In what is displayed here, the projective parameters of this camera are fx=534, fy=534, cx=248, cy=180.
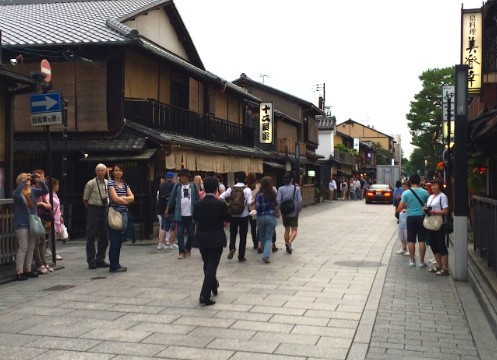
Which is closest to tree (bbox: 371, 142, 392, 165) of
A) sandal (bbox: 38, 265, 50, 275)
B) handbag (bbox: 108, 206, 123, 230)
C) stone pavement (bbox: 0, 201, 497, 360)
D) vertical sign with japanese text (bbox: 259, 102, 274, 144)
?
vertical sign with japanese text (bbox: 259, 102, 274, 144)

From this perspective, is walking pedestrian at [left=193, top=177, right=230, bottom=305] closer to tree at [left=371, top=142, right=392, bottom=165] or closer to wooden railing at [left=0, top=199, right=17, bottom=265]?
wooden railing at [left=0, top=199, right=17, bottom=265]

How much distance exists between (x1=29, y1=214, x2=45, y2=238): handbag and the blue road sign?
238 centimetres

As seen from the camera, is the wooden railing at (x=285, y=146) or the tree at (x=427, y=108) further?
the tree at (x=427, y=108)

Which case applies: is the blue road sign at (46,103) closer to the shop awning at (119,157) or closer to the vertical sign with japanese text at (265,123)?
the shop awning at (119,157)

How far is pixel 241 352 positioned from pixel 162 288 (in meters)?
3.31

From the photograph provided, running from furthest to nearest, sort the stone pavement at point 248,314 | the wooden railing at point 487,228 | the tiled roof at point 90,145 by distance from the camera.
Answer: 1. the tiled roof at point 90,145
2. the wooden railing at point 487,228
3. the stone pavement at point 248,314

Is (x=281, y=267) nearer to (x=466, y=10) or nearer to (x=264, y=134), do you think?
(x=466, y=10)

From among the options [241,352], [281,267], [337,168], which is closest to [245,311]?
[241,352]

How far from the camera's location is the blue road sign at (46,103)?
10250mm

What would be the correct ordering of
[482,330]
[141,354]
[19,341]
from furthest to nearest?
[482,330], [19,341], [141,354]

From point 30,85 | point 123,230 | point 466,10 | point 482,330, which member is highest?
point 466,10

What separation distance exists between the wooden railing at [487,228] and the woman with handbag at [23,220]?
7.48 m

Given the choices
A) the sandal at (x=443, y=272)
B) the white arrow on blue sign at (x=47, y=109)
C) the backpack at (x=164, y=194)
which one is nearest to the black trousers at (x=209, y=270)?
the sandal at (x=443, y=272)

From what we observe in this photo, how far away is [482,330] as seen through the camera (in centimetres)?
608
